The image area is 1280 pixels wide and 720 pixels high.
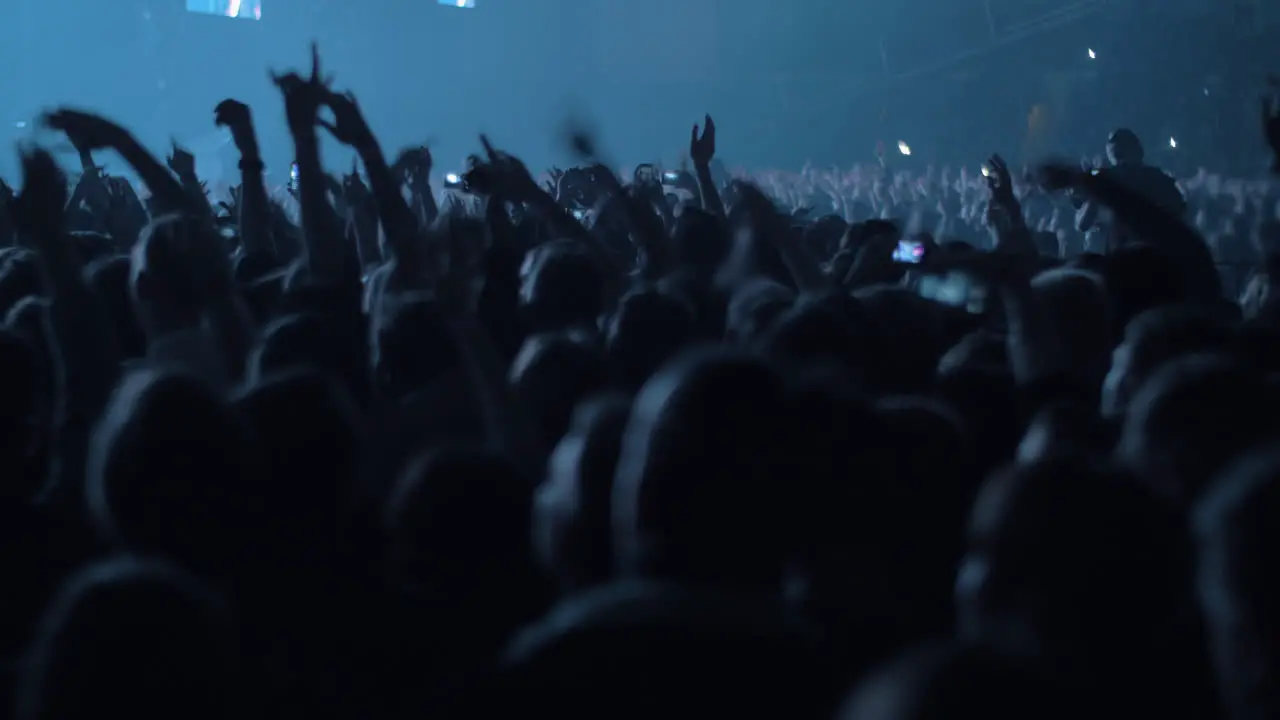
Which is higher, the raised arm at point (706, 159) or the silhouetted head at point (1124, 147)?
the raised arm at point (706, 159)

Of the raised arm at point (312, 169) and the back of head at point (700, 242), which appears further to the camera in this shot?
the back of head at point (700, 242)

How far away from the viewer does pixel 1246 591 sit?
3.83ft

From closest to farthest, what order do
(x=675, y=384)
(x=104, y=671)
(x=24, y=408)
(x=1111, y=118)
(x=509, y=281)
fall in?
(x=104, y=671)
(x=675, y=384)
(x=24, y=408)
(x=509, y=281)
(x=1111, y=118)

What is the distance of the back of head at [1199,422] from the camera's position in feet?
5.75

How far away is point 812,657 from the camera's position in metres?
1.03

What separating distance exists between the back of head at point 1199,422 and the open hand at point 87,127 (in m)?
3.59

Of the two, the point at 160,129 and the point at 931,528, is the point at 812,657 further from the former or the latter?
the point at 160,129

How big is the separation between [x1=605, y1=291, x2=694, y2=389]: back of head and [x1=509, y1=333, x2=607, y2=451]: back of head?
0.94 ft

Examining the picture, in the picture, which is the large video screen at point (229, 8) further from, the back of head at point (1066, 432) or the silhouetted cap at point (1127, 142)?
the back of head at point (1066, 432)

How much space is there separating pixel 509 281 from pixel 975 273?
1.75 meters

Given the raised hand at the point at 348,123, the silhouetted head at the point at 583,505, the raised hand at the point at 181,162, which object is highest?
the raised hand at the point at 181,162

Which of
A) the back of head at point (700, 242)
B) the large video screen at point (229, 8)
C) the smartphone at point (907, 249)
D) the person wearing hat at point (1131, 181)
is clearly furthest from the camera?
the large video screen at point (229, 8)

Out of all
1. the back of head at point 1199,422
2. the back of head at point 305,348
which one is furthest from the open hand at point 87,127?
the back of head at point 1199,422

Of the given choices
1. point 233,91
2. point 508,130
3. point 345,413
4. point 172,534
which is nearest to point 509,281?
point 345,413
